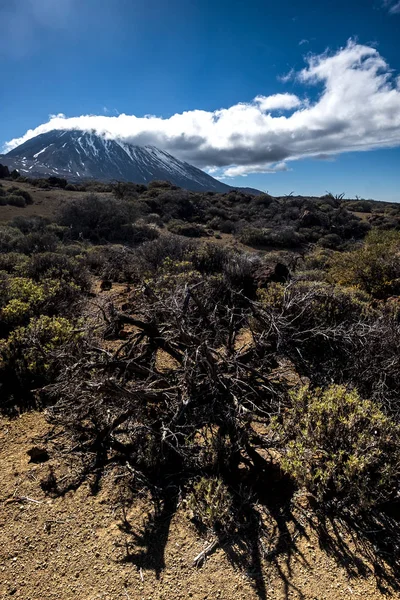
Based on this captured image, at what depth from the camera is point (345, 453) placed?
219cm

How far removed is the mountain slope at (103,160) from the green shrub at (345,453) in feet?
502

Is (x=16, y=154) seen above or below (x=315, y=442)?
above

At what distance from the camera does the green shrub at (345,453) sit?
2.10 meters

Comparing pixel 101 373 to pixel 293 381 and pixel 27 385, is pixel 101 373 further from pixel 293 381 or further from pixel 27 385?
pixel 293 381

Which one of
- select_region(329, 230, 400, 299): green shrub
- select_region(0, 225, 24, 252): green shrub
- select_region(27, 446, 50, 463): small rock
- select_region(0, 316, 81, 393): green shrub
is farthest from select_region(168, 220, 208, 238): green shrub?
select_region(27, 446, 50, 463): small rock

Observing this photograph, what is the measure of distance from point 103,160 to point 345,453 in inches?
7405

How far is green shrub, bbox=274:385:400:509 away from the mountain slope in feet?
502

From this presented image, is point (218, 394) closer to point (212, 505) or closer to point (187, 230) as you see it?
point (212, 505)

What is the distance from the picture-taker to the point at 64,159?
6161 inches

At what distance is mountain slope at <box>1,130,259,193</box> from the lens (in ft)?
501

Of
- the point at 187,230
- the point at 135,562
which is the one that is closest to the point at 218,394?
the point at 135,562

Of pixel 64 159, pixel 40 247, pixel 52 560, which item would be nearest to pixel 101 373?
Result: pixel 52 560

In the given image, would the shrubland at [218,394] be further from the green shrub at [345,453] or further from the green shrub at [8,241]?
the green shrub at [8,241]

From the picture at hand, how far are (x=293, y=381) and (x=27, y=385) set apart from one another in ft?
9.73
